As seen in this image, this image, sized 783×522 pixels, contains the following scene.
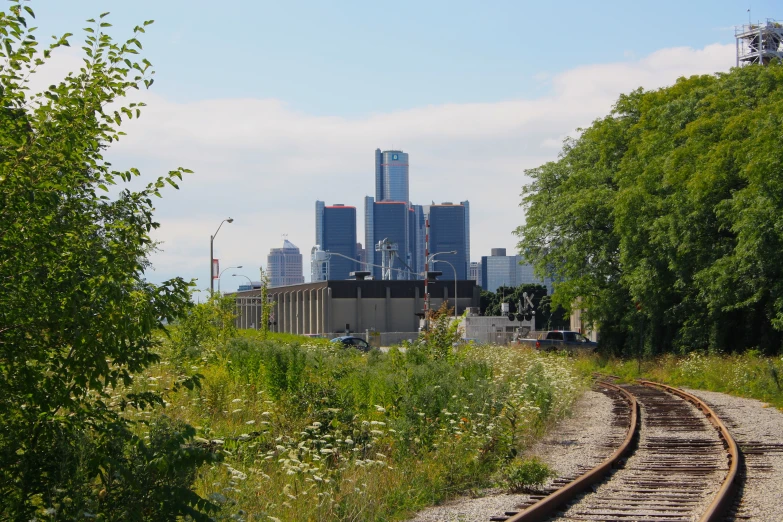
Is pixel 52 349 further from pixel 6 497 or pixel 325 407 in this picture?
Answer: pixel 325 407

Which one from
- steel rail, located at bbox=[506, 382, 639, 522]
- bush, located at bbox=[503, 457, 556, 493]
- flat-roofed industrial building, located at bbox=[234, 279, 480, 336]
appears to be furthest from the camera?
flat-roofed industrial building, located at bbox=[234, 279, 480, 336]

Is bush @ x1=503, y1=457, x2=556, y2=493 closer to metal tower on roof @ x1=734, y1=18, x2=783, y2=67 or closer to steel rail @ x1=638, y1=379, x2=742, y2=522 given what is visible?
steel rail @ x1=638, y1=379, x2=742, y2=522

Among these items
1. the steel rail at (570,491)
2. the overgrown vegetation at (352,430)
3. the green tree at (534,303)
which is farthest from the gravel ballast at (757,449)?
the green tree at (534,303)

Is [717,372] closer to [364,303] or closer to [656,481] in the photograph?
[656,481]

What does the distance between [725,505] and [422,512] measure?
3.47m

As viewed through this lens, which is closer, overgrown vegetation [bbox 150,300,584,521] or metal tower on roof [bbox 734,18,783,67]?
overgrown vegetation [bbox 150,300,584,521]

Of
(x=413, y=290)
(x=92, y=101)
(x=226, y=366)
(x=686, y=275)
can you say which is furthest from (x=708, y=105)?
(x=413, y=290)

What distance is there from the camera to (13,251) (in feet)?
17.0

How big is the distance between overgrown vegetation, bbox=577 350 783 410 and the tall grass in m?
8.48

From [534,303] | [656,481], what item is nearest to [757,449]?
[656,481]

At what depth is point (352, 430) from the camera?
38.2 feet

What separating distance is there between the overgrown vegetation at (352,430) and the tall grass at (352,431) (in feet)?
0.08

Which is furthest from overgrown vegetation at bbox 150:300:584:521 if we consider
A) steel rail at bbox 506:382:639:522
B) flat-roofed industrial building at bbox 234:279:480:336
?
flat-roofed industrial building at bbox 234:279:480:336

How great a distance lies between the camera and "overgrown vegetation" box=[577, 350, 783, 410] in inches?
981
